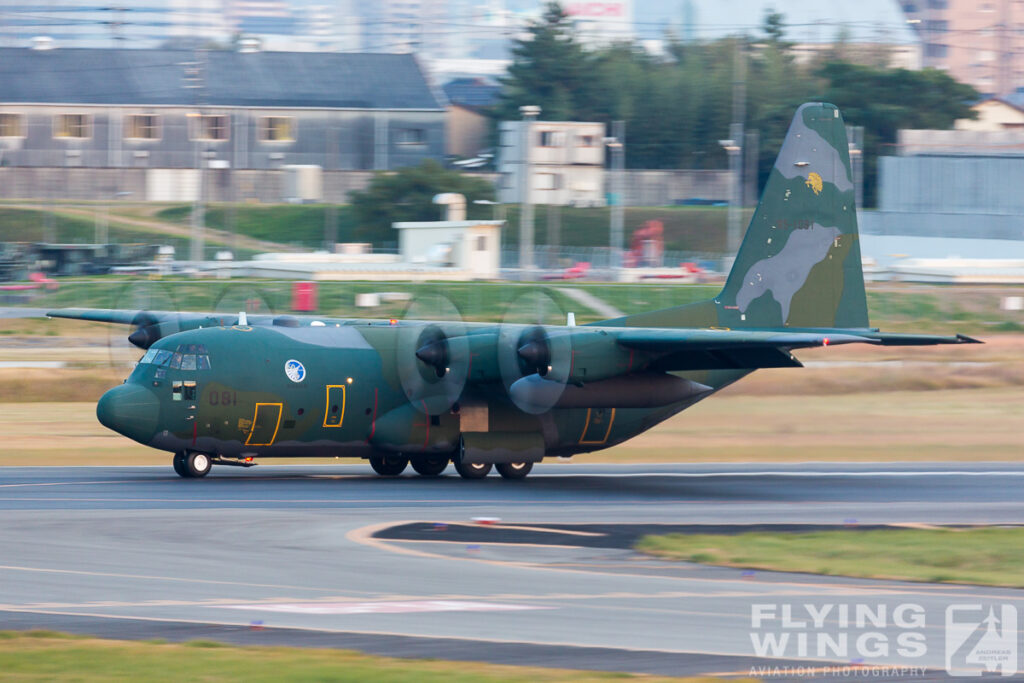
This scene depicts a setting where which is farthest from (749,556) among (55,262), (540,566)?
(55,262)

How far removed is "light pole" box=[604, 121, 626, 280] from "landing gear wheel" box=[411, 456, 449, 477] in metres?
40.5

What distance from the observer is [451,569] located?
53.6 feet

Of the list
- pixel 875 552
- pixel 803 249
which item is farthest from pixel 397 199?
pixel 875 552

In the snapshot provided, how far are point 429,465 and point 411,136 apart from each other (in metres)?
72.7

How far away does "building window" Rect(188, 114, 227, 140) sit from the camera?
92625mm

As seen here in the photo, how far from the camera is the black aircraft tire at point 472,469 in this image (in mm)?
26109

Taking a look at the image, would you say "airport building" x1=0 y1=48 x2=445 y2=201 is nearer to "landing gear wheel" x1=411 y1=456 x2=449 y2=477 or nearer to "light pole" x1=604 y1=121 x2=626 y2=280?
"light pole" x1=604 y1=121 x2=626 y2=280

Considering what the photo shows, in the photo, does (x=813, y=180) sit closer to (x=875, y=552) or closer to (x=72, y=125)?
(x=875, y=552)

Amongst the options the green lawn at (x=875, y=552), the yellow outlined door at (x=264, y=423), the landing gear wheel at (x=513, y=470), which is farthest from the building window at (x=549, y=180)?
the green lawn at (x=875, y=552)

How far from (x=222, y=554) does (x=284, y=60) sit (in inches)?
3479

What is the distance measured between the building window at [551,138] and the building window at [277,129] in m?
18.6

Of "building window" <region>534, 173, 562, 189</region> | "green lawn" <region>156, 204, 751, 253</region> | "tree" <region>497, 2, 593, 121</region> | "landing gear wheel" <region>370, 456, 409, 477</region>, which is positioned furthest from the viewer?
"tree" <region>497, 2, 593, 121</region>

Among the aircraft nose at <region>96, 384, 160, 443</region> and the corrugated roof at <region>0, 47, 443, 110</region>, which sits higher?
the corrugated roof at <region>0, 47, 443, 110</region>

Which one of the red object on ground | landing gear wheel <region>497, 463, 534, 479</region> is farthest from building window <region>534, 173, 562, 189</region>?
landing gear wheel <region>497, 463, 534, 479</region>
